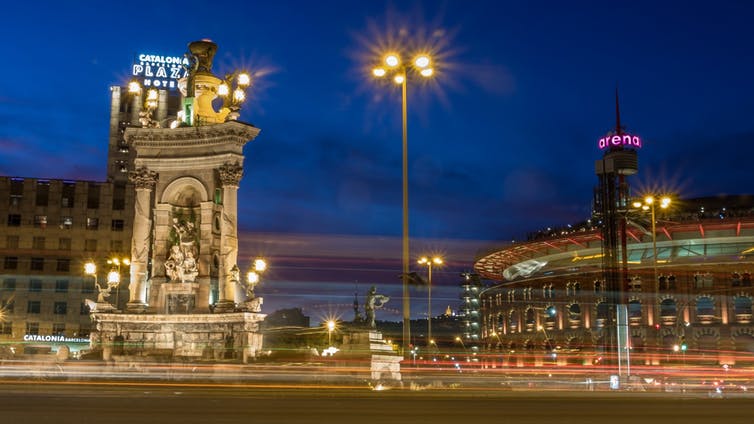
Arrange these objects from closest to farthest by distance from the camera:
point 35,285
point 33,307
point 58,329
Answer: point 33,307 → point 58,329 → point 35,285

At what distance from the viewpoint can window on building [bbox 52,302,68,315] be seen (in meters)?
86.7

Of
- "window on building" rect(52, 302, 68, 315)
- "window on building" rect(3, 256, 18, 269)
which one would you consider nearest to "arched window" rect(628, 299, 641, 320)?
"window on building" rect(52, 302, 68, 315)

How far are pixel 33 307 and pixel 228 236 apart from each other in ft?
181

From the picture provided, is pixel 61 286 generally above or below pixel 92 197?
below

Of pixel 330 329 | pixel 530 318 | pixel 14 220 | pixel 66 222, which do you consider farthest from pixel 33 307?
pixel 530 318

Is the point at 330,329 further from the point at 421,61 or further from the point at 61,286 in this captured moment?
the point at 61,286

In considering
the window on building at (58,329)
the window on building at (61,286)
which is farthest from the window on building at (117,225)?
the window on building at (58,329)

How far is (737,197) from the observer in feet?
379

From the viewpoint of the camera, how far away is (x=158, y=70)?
12212 cm

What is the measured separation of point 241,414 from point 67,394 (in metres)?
8.16

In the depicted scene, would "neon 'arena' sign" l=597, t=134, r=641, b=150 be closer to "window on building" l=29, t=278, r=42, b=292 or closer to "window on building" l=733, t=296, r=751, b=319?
"window on building" l=733, t=296, r=751, b=319

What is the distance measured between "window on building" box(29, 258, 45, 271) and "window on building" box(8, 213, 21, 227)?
13.8ft

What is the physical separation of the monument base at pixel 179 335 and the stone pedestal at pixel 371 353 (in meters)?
4.47

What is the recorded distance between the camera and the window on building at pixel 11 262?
87.2 metres
